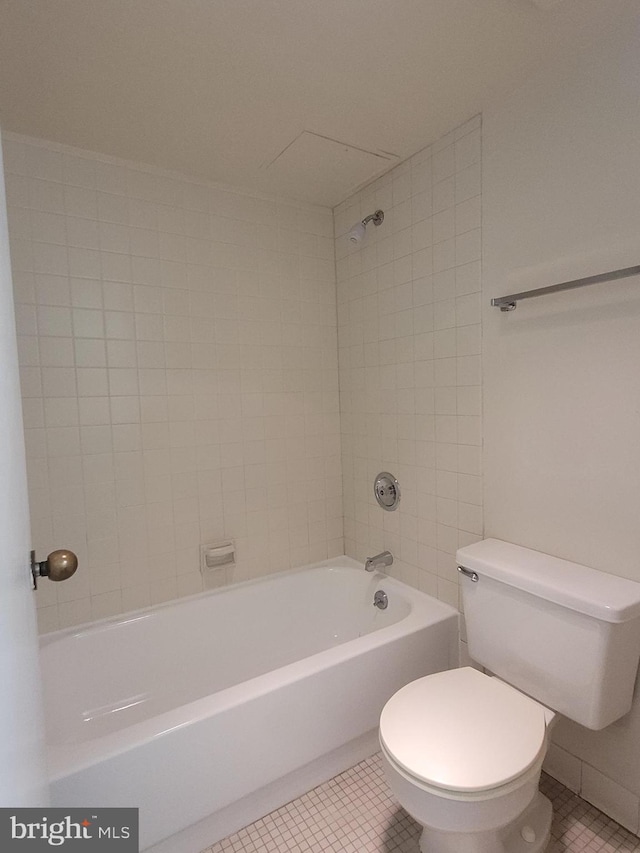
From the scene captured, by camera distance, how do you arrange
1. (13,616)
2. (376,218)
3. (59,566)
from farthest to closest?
(376,218), (59,566), (13,616)

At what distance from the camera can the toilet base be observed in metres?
1.16

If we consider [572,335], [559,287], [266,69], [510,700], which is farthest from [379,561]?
[266,69]

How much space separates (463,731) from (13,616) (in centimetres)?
109

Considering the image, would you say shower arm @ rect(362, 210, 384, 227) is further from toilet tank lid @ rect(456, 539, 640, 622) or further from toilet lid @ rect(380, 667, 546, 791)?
toilet lid @ rect(380, 667, 546, 791)

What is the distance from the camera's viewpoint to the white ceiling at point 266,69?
44.1 inches

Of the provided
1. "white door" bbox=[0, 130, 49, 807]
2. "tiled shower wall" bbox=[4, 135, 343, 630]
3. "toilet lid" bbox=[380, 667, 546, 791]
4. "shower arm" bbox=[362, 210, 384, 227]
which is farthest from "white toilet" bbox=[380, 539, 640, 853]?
"shower arm" bbox=[362, 210, 384, 227]

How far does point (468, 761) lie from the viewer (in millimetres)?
1064

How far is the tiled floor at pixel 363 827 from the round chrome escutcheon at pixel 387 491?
1.03m

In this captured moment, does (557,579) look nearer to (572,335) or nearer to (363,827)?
(572,335)

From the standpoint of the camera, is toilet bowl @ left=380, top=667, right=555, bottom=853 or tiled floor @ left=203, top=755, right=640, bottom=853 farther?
tiled floor @ left=203, top=755, right=640, bottom=853

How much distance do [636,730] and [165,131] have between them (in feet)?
7.94

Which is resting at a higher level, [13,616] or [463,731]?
[13,616]

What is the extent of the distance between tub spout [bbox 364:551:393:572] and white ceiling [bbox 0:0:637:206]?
171 centimetres

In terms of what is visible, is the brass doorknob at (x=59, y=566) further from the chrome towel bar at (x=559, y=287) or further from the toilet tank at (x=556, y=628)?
the chrome towel bar at (x=559, y=287)
